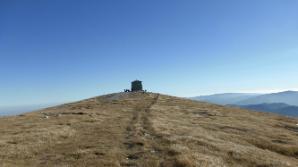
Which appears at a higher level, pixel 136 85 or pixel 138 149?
pixel 136 85

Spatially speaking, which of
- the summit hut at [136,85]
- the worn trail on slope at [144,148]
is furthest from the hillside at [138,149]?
the summit hut at [136,85]

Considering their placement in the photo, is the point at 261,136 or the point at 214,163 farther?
the point at 261,136

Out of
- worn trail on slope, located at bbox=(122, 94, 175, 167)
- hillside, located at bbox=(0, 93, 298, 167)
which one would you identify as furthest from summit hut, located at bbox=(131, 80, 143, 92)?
worn trail on slope, located at bbox=(122, 94, 175, 167)

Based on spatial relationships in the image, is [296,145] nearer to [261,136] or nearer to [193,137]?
[261,136]

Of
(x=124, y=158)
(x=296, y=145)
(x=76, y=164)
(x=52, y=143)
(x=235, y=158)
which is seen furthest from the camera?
(x=296, y=145)

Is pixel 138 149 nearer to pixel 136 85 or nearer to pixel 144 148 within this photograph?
pixel 144 148

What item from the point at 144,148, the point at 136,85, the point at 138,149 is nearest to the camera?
the point at 138,149

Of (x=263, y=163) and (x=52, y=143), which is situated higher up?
(x=52, y=143)

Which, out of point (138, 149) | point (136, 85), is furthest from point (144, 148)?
point (136, 85)

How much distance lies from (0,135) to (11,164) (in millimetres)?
15925

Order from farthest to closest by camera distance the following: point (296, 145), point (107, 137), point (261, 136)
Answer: point (261, 136) < point (296, 145) < point (107, 137)

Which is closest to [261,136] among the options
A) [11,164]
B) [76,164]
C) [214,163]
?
[214,163]

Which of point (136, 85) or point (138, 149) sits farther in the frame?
point (136, 85)

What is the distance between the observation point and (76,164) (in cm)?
2375
